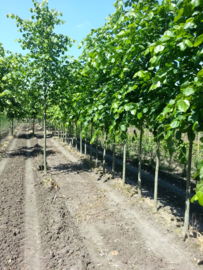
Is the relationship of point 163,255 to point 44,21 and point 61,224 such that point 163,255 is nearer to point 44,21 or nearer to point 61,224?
point 61,224

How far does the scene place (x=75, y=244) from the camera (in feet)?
10.9

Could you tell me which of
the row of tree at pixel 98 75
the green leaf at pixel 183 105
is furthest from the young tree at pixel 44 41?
the green leaf at pixel 183 105

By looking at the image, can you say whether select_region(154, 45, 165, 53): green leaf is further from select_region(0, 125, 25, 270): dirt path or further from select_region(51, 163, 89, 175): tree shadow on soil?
select_region(51, 163, 89, 175): tree shadow on soil

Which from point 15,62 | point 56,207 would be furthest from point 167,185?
point 15,62

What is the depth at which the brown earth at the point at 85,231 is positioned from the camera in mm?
2975

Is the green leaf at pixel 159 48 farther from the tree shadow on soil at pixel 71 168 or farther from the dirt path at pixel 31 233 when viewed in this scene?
the tree shadow on soil at pixel 71 168

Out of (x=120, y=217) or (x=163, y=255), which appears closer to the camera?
(x=163, y=255)

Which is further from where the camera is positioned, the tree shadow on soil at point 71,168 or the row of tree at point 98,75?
the tree shadow on soil at point 71,168

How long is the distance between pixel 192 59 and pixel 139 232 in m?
3.35

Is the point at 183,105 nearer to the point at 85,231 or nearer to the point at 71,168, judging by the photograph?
the point at 85,231

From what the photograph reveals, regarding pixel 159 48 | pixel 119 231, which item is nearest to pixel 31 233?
pixel 119 231

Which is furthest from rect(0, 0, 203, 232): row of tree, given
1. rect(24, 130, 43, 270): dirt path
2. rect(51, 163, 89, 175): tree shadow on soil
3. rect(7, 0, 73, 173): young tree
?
rect(51, 163, 89, 175): tree shadow on soil

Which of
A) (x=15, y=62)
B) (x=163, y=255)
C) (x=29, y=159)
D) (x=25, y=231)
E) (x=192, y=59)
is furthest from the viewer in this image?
(x=29, y=159)

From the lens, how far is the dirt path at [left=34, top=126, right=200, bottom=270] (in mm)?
3002
